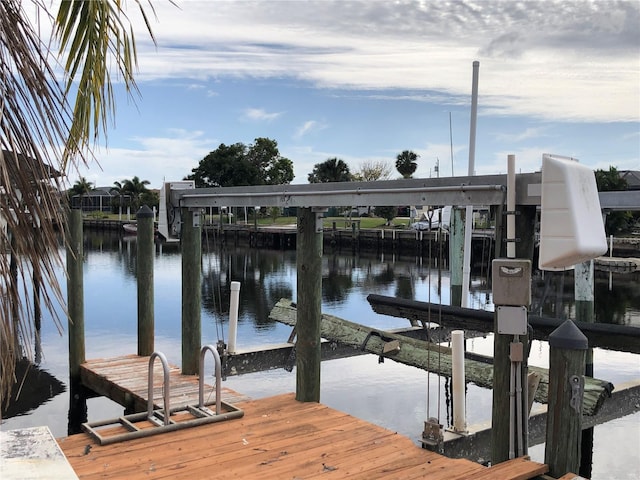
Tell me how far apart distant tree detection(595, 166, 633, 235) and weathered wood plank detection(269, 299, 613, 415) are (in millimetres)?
29609

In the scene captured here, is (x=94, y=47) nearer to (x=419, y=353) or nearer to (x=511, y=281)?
(x=511, y=281)

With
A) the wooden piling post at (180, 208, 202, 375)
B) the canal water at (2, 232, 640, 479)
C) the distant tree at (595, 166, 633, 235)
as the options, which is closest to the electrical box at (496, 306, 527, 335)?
the canal water at (2, 232, 640, 479)

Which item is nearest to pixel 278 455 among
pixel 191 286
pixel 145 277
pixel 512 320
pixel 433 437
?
pixel 433 437

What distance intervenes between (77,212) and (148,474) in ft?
21.0

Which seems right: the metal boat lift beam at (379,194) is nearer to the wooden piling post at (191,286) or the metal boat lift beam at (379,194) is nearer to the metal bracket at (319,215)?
the metal bracket at (319,215)

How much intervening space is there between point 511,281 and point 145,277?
682 cm

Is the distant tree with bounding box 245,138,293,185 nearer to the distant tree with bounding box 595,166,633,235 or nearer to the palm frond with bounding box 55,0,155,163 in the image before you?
the distant tree with bounding box 595,166,633,235

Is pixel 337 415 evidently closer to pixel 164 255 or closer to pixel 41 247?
pixel 41 247

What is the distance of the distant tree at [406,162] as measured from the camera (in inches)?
3255

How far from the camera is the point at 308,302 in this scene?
6.95 metres

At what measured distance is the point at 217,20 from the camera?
1250 centimetres

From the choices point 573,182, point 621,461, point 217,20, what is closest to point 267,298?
point 217,20

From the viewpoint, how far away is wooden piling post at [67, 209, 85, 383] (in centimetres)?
1041

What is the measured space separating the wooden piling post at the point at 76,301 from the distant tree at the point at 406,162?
2895 inches
